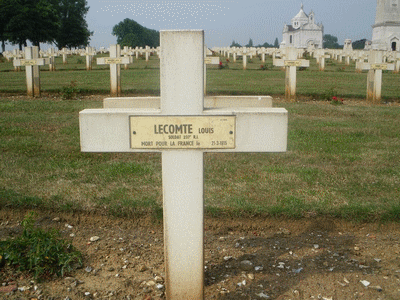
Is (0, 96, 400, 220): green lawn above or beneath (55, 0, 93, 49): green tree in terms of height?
beneath

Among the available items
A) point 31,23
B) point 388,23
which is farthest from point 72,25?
point 388,23

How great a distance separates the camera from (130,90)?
45.3 ft

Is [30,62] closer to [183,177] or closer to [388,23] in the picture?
[183,177]

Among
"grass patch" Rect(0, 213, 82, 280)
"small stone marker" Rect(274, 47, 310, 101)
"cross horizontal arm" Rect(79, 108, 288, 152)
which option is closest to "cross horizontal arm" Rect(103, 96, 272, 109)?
"cross horizontal arm" Rect(79, 108, 288, 152)

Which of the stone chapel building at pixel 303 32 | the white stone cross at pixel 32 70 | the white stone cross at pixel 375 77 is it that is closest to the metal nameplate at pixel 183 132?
the white stone cross at pixel 375 77

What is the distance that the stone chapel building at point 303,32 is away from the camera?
11038 centimetres

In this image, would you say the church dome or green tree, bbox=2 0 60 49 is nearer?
green tree, bbox=2 0 60 49

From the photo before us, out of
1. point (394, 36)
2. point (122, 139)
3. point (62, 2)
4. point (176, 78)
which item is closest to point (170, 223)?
point (122, 139)

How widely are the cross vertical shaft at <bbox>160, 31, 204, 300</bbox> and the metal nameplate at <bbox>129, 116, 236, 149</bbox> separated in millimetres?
48

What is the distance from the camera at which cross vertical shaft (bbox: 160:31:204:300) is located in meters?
2.72

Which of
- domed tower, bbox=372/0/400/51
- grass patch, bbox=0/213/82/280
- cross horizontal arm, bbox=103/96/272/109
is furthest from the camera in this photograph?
domed tower, bbox=372/0/400/51

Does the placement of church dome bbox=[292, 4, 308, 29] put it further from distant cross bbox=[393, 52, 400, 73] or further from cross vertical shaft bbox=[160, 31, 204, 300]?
cross vertical shaft bbox=[160, 31, 204, 300]

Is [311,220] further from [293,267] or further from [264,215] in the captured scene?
[293,267]

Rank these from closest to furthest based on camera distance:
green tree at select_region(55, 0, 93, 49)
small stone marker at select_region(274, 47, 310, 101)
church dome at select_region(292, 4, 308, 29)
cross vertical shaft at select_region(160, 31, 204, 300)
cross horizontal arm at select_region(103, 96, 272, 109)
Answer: cross vertical shaft at select_region(160, 31, 204, 300), cross horizontal arm at select_region(103, 96, 272, 109), small stone marker at select_region(274, 47, 310, 101), green tree at select_region(55, 0, 93, 49), church dome at select_region(292, 4, 308, 29)
